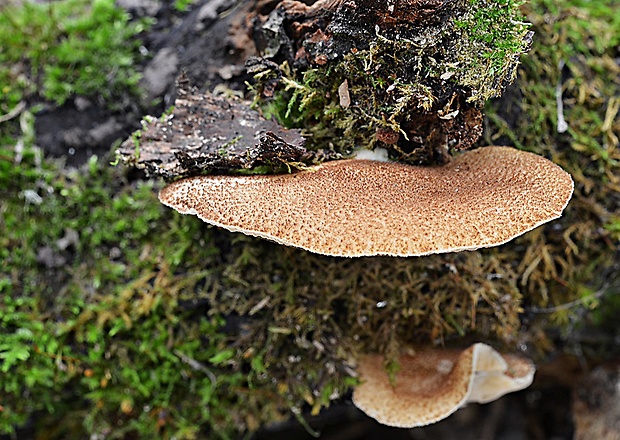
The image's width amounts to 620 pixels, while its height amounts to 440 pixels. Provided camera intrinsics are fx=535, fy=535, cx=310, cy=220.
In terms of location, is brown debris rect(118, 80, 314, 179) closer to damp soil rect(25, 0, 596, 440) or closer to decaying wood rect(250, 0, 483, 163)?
damp soil rect(25, 0, 596, 440)

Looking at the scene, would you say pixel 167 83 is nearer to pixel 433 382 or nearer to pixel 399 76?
pixel 399 76

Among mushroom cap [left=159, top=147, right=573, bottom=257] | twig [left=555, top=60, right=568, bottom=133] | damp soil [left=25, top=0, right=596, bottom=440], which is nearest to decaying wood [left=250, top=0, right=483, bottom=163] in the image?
mushroom cap [left=159, top=147, right=573, bottom=257]

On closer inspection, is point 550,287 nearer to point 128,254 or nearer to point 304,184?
point 304,184

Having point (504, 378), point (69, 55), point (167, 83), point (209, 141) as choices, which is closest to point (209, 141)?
point (209, 141)

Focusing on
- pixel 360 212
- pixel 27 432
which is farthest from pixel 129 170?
pixel 27 432

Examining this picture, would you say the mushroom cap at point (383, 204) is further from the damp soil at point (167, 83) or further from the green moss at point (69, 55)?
the green moss at point (69, 55)

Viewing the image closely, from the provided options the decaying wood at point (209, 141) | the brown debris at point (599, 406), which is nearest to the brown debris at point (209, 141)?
the decaying wood at point (209, 141)

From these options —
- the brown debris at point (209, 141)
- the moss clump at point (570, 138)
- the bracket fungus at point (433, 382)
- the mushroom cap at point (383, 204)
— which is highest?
the brown debris at point (209, 141)
